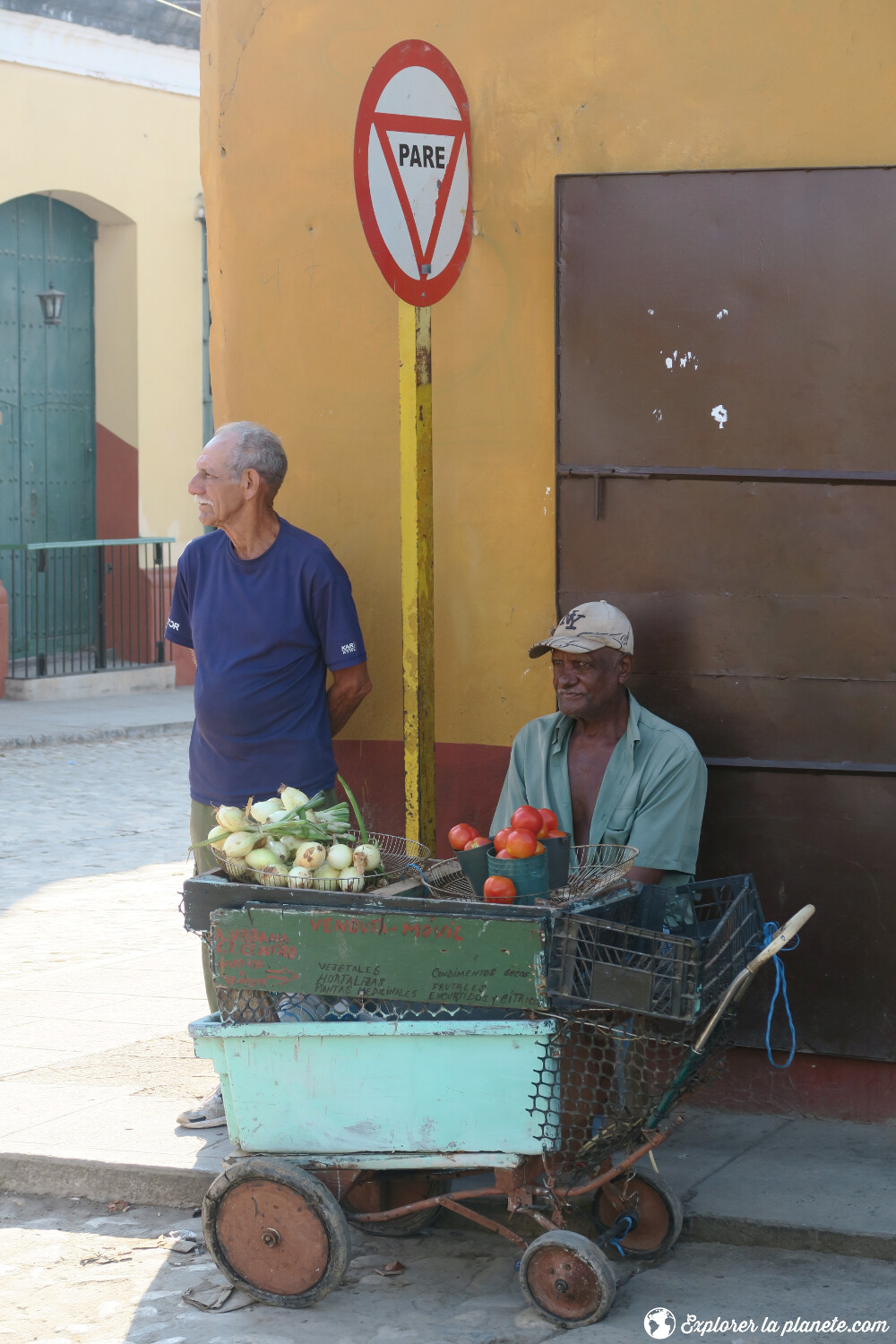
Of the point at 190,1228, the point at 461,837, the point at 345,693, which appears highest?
the point at 345,693

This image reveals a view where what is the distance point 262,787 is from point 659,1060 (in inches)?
63.6

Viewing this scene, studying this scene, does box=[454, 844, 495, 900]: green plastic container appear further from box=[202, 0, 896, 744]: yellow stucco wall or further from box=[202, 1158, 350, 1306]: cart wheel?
box=[202, 0, 896, 744]: yellow stucco wall

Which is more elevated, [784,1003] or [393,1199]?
[784,1003]

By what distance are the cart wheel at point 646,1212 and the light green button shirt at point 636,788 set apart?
76 centimetres

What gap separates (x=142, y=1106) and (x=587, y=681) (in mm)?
1976

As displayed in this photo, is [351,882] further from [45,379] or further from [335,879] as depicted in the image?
[45,379]

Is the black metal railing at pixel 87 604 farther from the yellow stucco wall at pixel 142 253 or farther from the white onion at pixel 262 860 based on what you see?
the white onion at pixel 262 860

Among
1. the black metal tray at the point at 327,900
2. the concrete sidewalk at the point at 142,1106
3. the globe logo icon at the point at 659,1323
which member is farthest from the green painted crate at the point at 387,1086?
the concrete sidewalk at the point at 142,1106

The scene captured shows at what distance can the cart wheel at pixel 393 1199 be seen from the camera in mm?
4664

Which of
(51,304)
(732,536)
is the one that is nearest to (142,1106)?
(732,536)

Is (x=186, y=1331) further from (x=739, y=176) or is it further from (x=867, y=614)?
(x=739, y=176)

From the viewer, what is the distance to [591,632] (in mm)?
5012

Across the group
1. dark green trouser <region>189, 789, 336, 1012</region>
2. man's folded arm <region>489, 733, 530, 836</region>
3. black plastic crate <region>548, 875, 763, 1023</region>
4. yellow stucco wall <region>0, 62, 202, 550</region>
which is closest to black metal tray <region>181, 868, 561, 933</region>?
black plastic crate <region>548, 875, 763, 1023</region>

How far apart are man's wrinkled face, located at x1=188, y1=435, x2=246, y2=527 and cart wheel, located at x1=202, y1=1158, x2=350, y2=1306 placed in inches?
76.5
